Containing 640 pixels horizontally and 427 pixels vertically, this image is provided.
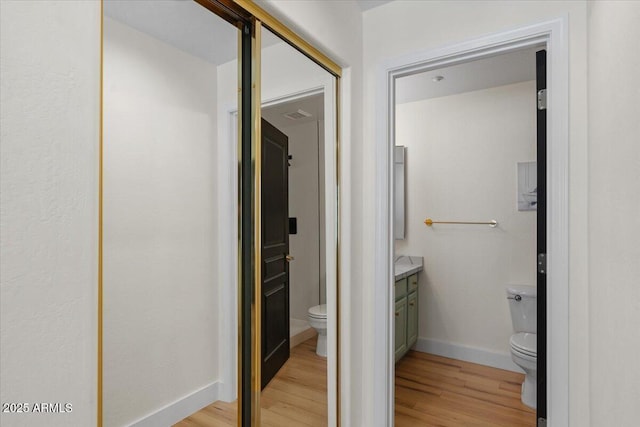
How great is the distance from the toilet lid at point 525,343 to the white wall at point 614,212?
117 cm

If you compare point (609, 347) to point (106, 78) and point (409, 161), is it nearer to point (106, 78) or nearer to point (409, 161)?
point (106, 78)

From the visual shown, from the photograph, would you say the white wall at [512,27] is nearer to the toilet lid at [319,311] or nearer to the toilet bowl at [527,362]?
the toilet lid at [319,311]

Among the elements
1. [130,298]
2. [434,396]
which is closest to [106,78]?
[130,298]

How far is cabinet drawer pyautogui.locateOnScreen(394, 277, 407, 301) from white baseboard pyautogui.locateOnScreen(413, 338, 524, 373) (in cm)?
74

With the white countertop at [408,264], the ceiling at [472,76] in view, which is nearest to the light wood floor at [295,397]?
the white countertop at [408,264]

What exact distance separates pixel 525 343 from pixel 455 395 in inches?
25.5

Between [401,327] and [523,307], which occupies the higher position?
[523,307]

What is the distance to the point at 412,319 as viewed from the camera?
3.47m

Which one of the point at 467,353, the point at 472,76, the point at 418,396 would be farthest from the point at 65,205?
the point at 467,353

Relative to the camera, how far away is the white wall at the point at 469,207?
3232 millimetres

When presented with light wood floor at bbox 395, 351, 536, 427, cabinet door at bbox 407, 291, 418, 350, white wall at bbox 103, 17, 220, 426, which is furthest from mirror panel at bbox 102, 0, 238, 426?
cabinet door at bbox 407, 291, 418, 350

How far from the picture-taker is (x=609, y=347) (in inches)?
46.4

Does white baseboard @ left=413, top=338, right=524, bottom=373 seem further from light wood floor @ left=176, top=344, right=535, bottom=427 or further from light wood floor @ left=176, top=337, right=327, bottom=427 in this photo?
light wood floor @ left=176, top=337, right=327, bottom=427

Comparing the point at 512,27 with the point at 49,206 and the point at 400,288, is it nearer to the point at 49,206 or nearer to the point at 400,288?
the point at 49,206
